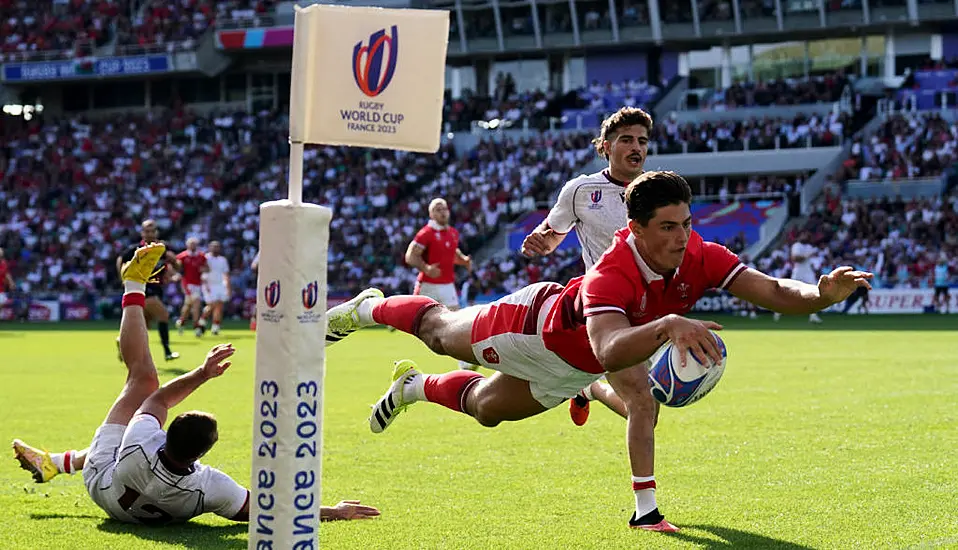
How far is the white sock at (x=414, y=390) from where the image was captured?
8156 millimetres

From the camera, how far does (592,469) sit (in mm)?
8891

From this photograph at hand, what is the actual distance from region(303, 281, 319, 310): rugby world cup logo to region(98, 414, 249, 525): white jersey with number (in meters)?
2.72

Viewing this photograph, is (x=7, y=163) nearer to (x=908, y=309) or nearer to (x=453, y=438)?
(x=908, y=309)

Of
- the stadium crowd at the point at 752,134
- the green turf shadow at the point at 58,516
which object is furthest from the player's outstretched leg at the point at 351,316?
the stadium crowd at the point at 752,134

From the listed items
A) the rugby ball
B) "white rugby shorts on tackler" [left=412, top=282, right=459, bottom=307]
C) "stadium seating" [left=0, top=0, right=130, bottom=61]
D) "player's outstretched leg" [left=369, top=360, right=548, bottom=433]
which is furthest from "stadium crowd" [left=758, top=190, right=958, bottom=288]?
"stadium seating" [left=0, top=0, right=130, bottom=61]

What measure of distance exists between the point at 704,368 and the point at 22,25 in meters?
57.9

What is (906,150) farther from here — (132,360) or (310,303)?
(310,303)

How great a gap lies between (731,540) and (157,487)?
3196mm

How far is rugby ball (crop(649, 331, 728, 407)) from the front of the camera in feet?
18.1

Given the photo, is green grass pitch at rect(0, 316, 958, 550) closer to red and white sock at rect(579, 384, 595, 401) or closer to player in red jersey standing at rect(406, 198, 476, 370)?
red and white sock at rect(579, 384, 595, 401)

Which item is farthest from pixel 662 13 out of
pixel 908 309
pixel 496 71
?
pixel 908 309

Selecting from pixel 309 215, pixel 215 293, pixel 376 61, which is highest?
pixel 376 61

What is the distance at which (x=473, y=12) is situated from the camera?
51844mm

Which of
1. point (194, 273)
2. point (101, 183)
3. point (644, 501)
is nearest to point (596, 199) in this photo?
point (644, 501)
